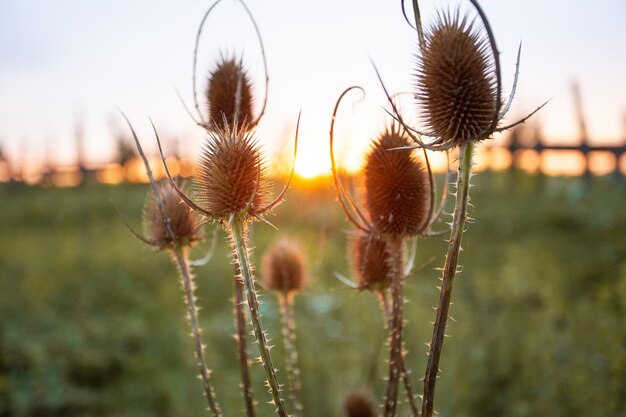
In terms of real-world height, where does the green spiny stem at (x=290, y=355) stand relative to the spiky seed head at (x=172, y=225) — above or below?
below

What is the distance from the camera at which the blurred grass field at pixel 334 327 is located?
457 centimetres

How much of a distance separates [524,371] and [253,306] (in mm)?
4209

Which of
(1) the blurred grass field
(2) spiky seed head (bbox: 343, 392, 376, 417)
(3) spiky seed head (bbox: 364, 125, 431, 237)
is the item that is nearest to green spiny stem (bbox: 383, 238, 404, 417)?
(3) spiky seed head (bbox: 364, 125, 431, 237)

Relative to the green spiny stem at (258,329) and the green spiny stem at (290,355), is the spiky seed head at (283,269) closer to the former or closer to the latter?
the green spiny stem at (290,355)

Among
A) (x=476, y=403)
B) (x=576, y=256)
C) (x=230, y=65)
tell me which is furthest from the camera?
(x=576, y=256)

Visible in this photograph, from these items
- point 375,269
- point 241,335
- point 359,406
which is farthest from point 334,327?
point 241,335

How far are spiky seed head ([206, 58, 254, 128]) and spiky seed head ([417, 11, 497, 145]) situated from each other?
25.7 inches

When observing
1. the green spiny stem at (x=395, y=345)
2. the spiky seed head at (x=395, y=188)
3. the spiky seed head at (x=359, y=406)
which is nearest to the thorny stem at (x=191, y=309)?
the green spiny stem at (x=395, y=345)

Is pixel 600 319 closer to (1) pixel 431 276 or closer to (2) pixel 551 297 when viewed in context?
(2) pixel 551 297

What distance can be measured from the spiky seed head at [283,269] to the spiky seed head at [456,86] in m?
1.27

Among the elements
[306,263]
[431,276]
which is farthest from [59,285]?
[306,263]

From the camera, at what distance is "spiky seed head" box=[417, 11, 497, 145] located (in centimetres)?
140

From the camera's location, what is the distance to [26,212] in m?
15.5

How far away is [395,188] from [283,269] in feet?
3.18
